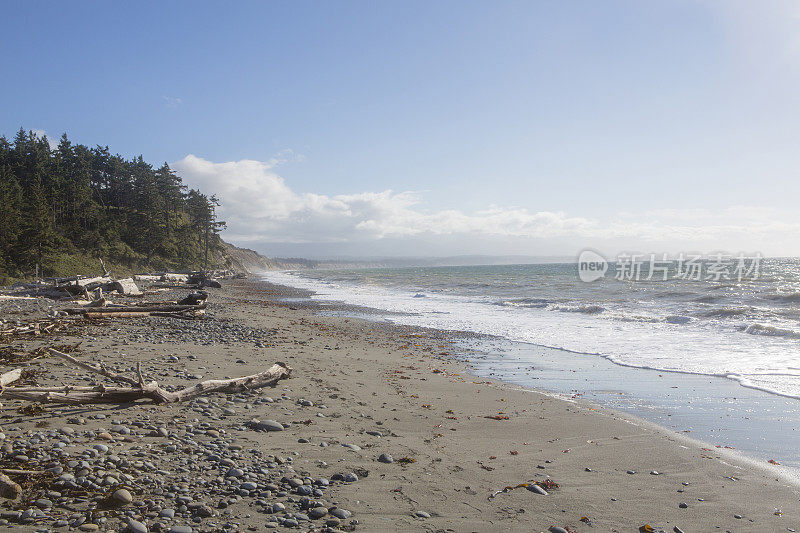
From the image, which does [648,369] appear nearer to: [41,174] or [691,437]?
[691,437]

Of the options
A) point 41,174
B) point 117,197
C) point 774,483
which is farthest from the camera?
point 117,197

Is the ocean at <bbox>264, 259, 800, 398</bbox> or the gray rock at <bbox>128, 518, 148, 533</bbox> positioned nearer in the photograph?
the gray rock at <bbox>128, 518, 148, 533</bbox>

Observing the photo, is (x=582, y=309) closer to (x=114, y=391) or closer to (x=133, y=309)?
(x=133, y=309)

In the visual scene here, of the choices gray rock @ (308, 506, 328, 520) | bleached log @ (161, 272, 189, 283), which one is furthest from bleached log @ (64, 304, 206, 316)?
bleached log @ (161, 272, 189, 283)

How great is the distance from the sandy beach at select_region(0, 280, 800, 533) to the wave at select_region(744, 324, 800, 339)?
1223 centimetres

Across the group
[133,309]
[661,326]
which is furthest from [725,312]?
[133,309]

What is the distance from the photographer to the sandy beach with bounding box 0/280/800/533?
3.91m

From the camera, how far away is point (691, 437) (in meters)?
6.47

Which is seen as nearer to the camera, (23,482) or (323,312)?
(23,482)

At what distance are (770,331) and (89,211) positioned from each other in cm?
6504

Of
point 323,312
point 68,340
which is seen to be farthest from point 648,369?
point 323,312

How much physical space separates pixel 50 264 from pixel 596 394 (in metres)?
49.2

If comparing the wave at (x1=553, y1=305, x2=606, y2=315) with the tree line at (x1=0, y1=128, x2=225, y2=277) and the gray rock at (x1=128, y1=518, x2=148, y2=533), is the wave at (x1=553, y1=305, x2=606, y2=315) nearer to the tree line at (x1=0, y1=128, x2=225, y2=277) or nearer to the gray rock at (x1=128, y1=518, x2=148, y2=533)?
the gray rock at (x1=128, y1=518, x2=148, y2=533)

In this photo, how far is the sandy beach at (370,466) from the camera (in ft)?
12.8
